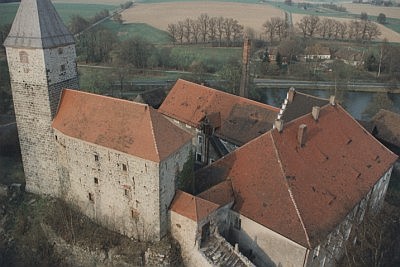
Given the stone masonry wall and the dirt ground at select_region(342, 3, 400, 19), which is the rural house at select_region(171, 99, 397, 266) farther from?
the dirt ground at select_region(342, 3, 400, 19)

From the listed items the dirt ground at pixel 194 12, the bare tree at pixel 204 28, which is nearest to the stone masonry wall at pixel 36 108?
the bare tree at pixel 204 28

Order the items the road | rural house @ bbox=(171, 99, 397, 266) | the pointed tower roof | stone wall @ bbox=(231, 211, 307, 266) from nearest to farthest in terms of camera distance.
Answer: stone wall @ bbox=(231, 211, 307, 266), rural house @ bbox=(171, 99, 397, 266), the pointed tower roof, the road

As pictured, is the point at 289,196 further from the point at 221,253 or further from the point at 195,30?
the point at 195,30

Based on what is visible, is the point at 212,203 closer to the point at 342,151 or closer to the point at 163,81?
the point at 342,151

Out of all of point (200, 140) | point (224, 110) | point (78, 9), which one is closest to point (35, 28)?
point (200, 140)

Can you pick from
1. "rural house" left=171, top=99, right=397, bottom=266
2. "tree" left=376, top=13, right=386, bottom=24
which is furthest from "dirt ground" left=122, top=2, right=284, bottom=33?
"rural house" left=171, top=99, right=397, bottom=266

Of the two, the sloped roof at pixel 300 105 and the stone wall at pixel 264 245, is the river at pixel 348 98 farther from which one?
the stone wall at pixel 264 245
